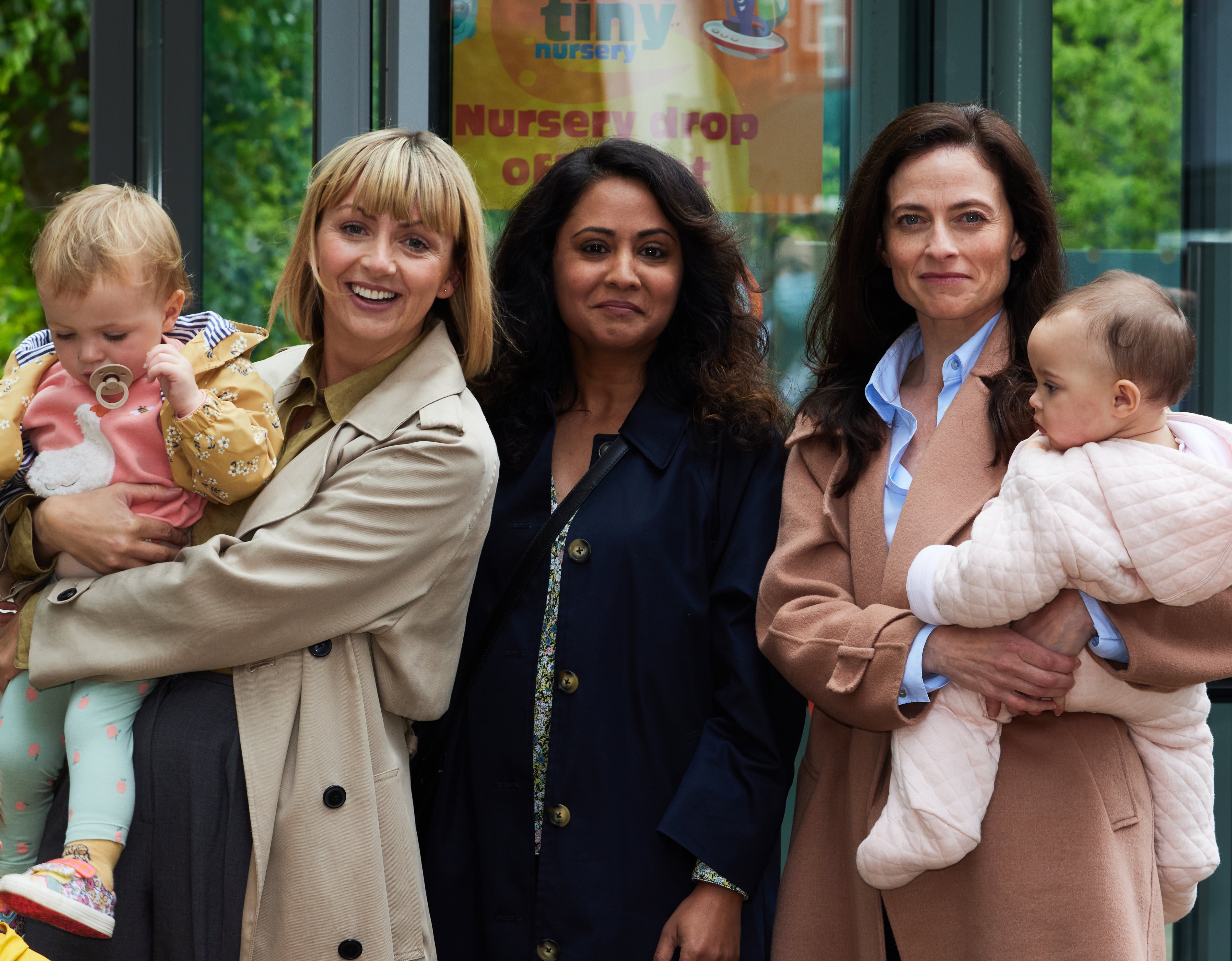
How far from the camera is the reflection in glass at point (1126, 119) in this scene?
4.03 meters

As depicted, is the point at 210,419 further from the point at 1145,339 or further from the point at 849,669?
the point at 1145,339

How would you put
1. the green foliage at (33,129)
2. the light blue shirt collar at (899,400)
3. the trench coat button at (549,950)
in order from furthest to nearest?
1. the green foliage at (33,129)
2. the trench coat button at (549,950)
3. the light blue shirt collar at (899,400)

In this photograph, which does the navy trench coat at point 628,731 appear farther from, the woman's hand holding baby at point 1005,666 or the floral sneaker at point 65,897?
the floral sneaker at point 65,897

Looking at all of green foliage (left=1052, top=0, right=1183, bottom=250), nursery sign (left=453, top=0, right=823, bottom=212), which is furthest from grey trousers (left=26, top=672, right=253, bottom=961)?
green foliage (left=1052, top=0, right=1183, bottom=250)

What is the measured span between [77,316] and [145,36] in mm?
2131

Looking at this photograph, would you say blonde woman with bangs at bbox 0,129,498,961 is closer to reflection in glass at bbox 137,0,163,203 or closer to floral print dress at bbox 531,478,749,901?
floral print dress at bbox 531,478,749,901

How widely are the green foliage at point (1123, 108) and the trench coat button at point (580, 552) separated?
2.35m

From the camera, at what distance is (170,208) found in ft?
13.2

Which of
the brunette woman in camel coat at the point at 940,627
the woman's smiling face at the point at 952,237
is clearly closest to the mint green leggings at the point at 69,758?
the brunette woman in camel coat at the point at 940,627

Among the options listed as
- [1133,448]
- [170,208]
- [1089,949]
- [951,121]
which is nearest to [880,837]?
[1089,949]

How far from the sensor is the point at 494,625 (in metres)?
2.67

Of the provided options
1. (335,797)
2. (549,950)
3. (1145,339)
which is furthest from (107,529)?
(1145,339)

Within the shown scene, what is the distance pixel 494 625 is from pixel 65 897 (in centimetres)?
98

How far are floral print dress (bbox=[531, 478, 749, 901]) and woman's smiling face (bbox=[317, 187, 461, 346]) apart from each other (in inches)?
23.1
